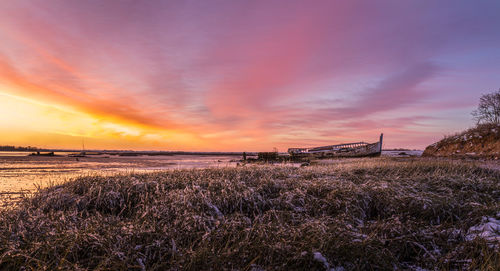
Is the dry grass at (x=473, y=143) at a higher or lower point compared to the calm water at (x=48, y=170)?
higher

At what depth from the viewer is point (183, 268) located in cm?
255

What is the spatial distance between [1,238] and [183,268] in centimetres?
307

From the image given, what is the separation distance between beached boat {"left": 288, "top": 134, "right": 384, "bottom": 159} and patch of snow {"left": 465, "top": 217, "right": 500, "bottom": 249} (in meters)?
25.0

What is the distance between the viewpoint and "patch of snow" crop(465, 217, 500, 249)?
10.4ft

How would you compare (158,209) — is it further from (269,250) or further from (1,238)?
(269,250)

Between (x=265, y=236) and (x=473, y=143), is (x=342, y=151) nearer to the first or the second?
(x=473, y=143)

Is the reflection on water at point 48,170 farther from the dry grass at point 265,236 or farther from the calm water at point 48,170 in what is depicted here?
the dry grass at point 265,236

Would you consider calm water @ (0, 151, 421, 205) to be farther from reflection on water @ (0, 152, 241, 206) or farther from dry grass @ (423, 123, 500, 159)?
dry grass @ (423, 123, 500, 159)

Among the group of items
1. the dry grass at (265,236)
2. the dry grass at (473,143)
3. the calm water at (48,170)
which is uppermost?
the dry grass at (473,143)

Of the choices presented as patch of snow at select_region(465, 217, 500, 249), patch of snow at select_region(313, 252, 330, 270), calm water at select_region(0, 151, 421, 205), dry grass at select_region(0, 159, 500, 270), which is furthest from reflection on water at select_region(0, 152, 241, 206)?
patch of snow at select_region(465, 217, 500, 249)

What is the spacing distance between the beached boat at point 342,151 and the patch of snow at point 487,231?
2496 cm

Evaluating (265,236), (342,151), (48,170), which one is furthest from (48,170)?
(342,151)

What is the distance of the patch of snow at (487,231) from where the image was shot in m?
3.17

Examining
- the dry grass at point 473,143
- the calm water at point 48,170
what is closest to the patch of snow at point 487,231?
the calm water at point 48,170
